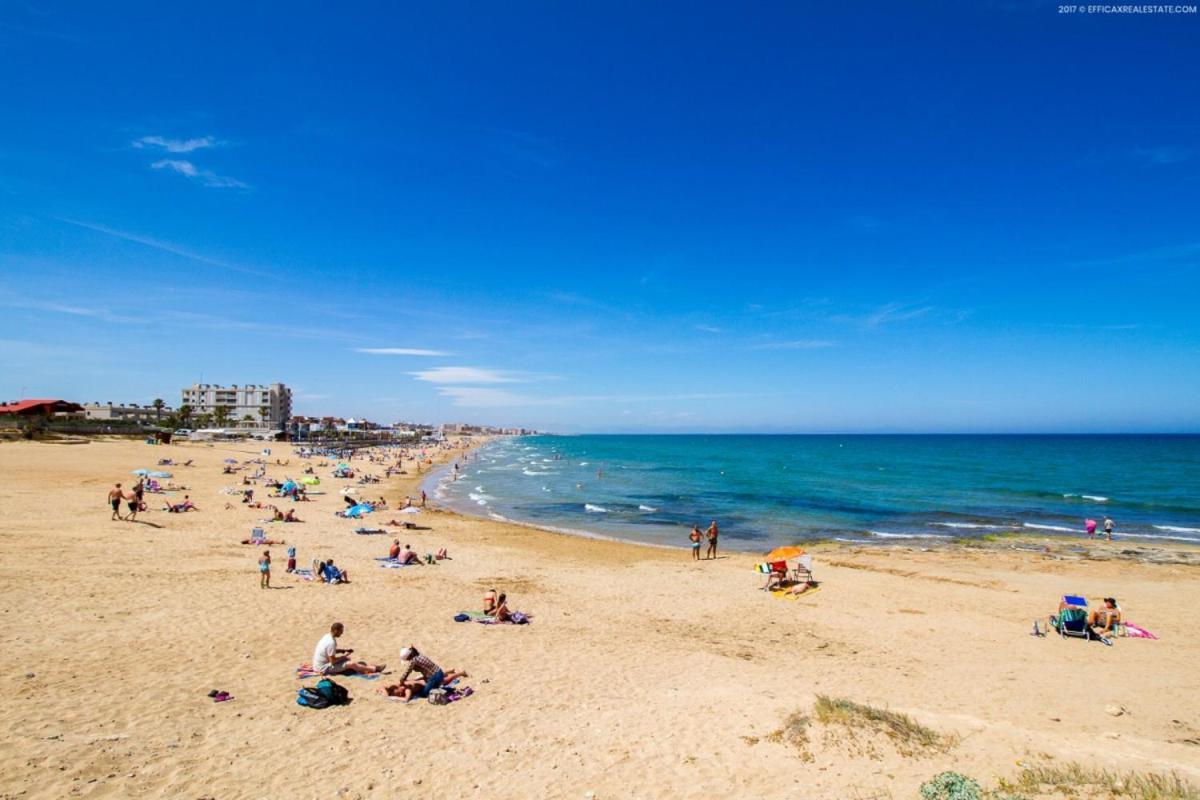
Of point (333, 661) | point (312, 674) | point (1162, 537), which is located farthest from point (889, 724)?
point (1162, 537)

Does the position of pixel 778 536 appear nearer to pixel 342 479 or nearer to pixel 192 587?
pixel 192 587

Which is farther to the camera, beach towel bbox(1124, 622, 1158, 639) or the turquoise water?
the turquoise water

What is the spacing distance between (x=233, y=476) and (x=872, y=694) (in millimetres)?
48483

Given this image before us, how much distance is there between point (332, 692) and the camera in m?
8.84

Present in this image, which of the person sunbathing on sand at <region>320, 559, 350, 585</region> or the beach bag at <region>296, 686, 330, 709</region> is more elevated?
the beach bag at <region>296, 686, 330, 709</region>

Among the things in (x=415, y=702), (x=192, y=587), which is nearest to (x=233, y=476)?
(x=192, y=587)

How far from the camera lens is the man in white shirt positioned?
9748 millimetres

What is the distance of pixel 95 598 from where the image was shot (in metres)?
12.9

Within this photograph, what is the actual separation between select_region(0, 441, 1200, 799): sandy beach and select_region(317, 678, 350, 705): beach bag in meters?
0.19

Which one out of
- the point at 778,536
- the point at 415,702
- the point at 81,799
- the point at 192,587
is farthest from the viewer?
the point at 778,536

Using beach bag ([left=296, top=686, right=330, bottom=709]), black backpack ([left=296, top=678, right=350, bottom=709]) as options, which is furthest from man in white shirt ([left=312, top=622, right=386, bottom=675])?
beach bag ([left=296, top=686, right=330, bottom=709])

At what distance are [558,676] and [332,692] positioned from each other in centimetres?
375

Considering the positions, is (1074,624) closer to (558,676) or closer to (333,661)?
(558,676)

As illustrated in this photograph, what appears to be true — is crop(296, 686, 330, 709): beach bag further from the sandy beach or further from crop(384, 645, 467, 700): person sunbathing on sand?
crop(384, 645, 467, 700): person sunbathing on sand
